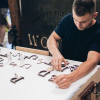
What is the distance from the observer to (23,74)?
1333 millimetres

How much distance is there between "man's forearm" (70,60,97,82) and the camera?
4.02 ft

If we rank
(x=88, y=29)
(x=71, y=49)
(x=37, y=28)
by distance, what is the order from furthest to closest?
1. (x=37, y=28)
2. (x=71, y=49)
3. (x=88, y=29)

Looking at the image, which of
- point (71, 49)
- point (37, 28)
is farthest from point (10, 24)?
point (71, 49)

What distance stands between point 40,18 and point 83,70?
2.09 m

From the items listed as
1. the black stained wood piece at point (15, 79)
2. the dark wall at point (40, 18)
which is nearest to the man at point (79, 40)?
the black stained wood piece at point (15, 79)

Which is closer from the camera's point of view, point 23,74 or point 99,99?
point 23,74


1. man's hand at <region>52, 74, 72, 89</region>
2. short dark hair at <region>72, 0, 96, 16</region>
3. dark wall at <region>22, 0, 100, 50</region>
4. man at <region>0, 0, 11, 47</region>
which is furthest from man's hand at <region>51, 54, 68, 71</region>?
man at <region>0, 0, 11, 47</region>

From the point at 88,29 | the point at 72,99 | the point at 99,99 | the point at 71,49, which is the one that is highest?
the point at 88,29

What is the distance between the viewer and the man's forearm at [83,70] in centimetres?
122

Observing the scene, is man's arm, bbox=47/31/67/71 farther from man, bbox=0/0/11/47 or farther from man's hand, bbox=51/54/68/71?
Result: man, bbox=0/0/11/47

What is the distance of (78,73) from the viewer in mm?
1254

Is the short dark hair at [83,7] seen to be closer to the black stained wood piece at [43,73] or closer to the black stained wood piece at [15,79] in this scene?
the black stained wood piece at [43,73]

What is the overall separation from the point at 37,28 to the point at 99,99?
7.00 feet

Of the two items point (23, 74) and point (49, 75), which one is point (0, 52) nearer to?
point (23, 74)
